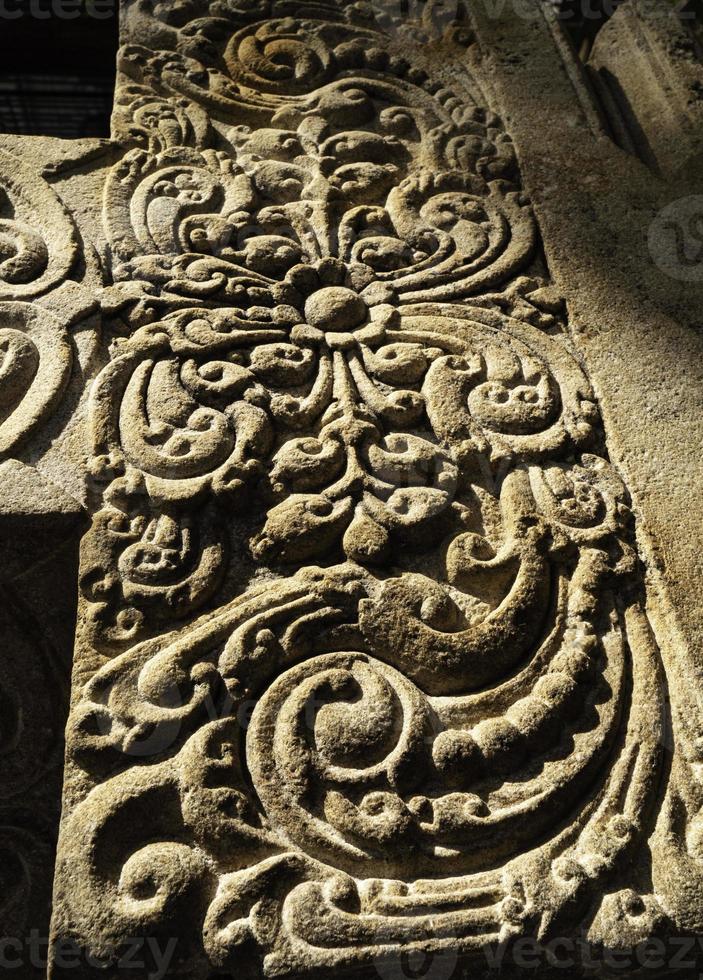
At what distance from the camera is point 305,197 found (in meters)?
1.95

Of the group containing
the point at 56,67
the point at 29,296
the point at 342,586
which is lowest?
the point at 342,586

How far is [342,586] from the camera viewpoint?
131cm

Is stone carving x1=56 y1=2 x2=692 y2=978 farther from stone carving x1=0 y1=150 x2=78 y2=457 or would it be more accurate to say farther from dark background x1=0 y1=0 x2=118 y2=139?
dark background x1=0 y1=0 x2=118 y2=139

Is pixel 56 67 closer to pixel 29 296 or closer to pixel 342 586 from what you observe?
pixel 29 296

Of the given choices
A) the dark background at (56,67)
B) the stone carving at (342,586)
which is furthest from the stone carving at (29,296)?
the dark background at (56,67)

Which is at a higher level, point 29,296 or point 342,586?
Answer: point 29,296

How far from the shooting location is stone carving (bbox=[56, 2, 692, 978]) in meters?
1.08

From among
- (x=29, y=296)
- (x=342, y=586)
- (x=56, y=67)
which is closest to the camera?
(x=342, y=586)

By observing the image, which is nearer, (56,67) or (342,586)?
(342,586)

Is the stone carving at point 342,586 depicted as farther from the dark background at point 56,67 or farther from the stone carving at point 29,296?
the dark background at point 56,67

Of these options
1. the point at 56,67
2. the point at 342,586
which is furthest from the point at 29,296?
the point at 56,67

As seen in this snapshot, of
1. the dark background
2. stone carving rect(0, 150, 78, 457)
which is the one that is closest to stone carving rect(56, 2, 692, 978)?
stone carving rect(0, 150, 78, 457)

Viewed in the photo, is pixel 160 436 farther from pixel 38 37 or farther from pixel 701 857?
pixel 38 37

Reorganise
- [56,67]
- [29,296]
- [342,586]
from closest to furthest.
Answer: [342,586]
[29,296]
[56,67]
